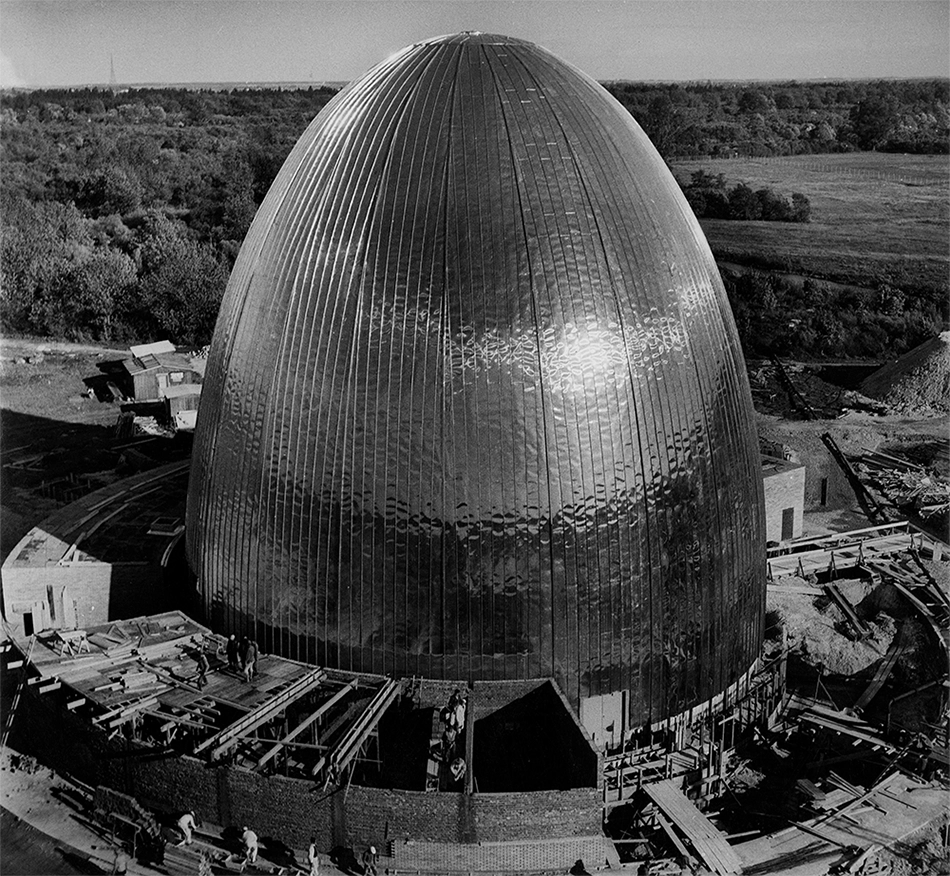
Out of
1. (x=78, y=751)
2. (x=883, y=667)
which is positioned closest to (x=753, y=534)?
(x=883, y=667)

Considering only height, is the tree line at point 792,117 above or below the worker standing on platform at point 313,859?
above

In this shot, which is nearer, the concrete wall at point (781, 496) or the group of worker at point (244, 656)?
the group of worker at point (244, 656)

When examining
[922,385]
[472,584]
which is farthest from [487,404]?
[922,385]

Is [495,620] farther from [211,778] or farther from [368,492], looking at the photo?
[211,778]

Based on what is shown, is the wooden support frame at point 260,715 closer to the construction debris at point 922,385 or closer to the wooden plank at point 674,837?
the wooden plank at point 674,837

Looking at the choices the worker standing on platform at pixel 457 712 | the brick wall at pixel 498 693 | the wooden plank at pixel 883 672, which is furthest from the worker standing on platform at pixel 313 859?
the wooden plank at pixel 883 672

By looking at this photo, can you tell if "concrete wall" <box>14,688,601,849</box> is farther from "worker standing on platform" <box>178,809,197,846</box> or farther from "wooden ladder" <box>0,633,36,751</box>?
"wooden ladder" <box>0,633,36,751</box>

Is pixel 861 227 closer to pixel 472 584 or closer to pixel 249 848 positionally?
pixel 472 584
